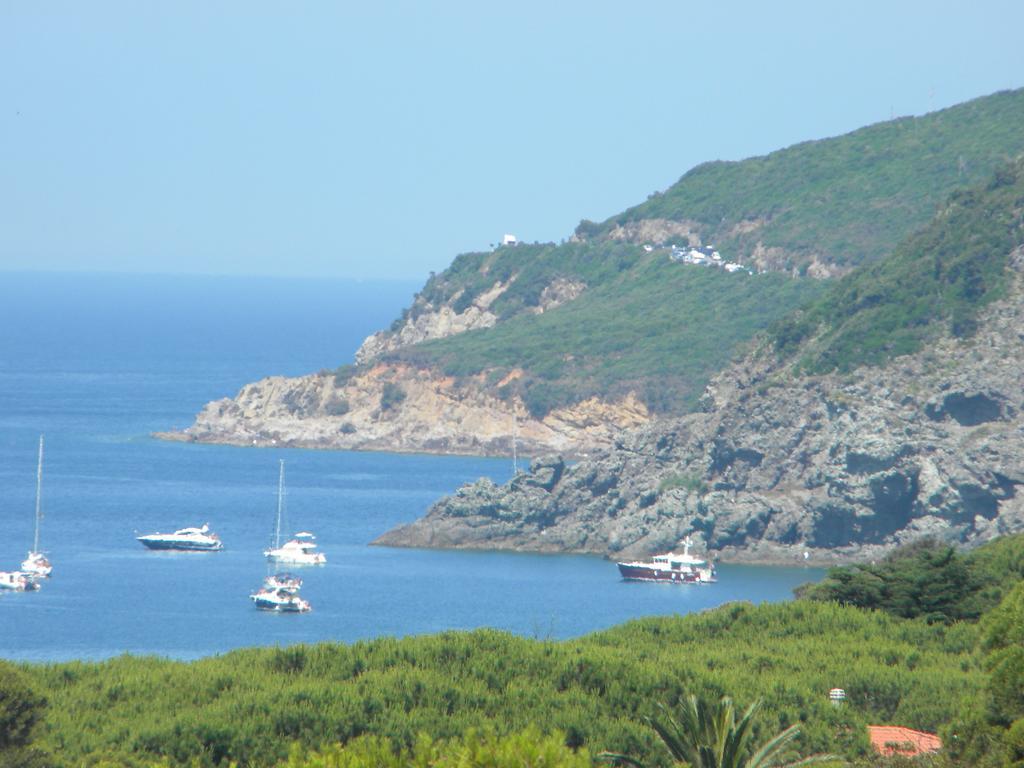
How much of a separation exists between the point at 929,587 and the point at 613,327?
85.9m

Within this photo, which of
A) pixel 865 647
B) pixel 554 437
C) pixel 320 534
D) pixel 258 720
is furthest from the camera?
pixel 554 437

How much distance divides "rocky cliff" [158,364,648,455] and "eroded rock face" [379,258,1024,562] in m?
23.7

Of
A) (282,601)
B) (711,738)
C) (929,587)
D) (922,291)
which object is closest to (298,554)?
(282,601)

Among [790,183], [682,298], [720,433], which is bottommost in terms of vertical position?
[720,433]

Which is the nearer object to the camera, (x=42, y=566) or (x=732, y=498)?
(x=42, y=566)

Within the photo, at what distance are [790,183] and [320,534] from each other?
67.3 metres

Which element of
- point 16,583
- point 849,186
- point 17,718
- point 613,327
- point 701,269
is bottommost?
point 16,583

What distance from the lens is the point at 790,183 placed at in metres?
138

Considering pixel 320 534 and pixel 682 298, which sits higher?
pixel 682 298

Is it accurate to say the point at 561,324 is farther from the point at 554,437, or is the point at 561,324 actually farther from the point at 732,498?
the point at 732,498

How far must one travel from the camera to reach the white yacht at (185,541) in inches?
2985

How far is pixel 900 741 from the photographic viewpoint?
26766mm

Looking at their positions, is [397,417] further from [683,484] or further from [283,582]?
[283,582]

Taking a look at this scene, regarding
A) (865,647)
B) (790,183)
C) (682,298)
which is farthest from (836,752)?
(790,183)
